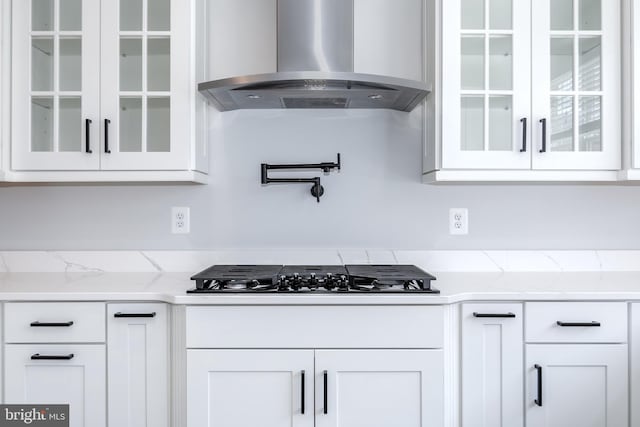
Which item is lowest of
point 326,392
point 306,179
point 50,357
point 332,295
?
point 326,392

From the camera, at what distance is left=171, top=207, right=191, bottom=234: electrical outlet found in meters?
2.23

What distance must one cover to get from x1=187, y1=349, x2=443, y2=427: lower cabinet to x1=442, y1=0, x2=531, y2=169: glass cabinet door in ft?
2.69

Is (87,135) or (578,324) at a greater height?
(87,135)

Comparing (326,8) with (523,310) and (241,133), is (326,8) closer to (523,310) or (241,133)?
(241,133)

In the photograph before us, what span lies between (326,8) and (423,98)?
55cm

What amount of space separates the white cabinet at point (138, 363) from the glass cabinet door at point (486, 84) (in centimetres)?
129

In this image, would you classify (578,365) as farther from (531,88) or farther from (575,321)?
(531,88)

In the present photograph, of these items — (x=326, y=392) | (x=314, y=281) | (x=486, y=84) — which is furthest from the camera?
(x=486, y=84)

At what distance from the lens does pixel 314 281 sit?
1.81m

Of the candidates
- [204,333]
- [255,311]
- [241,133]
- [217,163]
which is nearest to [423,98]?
[241,133]

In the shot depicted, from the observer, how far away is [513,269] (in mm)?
2219

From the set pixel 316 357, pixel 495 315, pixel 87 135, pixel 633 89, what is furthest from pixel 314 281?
pixel 633 89

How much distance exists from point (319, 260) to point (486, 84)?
1.04m

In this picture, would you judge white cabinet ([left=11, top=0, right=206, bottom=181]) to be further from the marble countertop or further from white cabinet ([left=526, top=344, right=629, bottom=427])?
white cabinet ([left=526, top=344, right=629, bottom=427])
